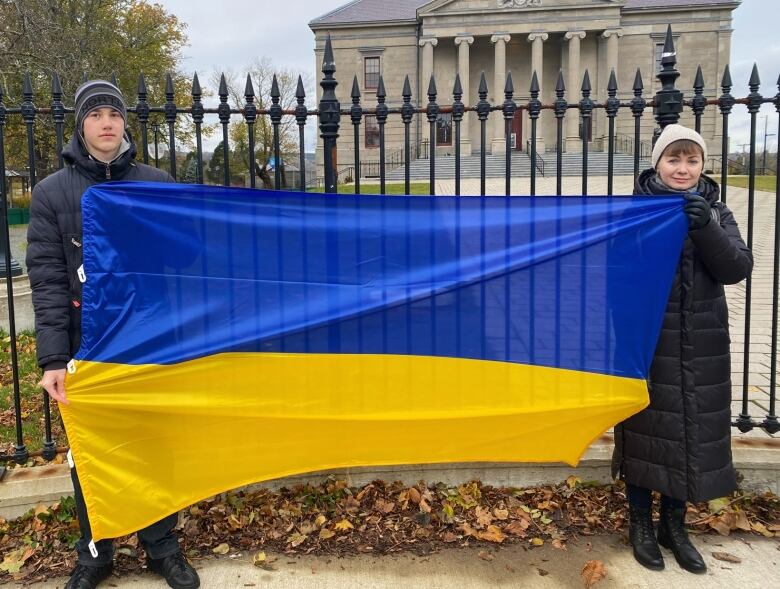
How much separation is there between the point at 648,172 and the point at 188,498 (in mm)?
2809

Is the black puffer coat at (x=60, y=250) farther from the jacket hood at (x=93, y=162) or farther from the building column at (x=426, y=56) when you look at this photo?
the building column at (x=426, y=56)

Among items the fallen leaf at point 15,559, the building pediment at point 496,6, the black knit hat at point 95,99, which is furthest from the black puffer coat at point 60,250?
the building pediment at point 496,6

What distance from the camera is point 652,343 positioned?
3.01 m

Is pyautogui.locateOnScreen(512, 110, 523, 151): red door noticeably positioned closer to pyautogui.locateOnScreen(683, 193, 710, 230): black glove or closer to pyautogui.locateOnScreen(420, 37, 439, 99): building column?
pyautogui.locateOnScreen(420, 37, 439, 99): building column

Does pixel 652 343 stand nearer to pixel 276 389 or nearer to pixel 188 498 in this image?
pixel 276 389

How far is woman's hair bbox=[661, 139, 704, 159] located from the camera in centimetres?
294

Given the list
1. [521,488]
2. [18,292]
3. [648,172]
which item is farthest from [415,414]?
[18,292]

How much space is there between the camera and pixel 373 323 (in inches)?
123

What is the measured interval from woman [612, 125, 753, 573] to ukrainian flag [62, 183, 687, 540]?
0.09 m

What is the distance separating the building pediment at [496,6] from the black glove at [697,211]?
44802 mm

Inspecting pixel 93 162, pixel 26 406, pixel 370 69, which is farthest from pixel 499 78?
pixel 93 162

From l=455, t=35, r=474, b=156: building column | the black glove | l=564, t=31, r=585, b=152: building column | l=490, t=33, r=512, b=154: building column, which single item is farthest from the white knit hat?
l=455, t=35, r=474, b=156: building column

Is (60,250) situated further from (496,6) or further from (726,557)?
(496,6)

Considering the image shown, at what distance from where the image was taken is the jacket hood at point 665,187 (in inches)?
120
